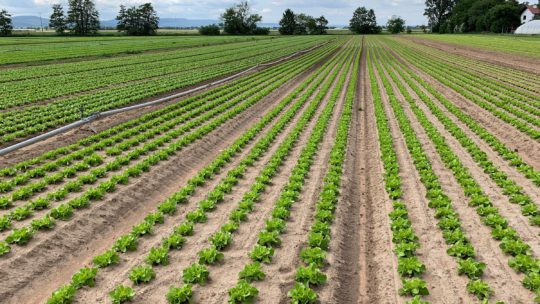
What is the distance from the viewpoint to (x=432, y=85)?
97.1ft

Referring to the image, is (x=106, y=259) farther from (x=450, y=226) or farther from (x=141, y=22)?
(x=141, y=22)

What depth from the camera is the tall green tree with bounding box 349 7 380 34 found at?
544 feet

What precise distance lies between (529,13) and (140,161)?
13125 centimetres

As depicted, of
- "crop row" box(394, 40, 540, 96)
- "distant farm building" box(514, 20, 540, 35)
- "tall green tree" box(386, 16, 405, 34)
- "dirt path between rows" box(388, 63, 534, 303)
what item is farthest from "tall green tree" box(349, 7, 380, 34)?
"dirt path between rows" box(388, 63, 534, 303)

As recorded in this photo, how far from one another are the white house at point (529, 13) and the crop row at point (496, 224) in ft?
400

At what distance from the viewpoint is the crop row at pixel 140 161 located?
9106 millimetres

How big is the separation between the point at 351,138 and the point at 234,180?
7.03 metres

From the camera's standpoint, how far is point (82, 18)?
125 meters

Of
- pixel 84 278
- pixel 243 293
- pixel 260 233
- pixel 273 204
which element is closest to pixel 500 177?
pixel 273 204

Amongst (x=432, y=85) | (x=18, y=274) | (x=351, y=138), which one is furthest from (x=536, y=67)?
(x=18, y=274)

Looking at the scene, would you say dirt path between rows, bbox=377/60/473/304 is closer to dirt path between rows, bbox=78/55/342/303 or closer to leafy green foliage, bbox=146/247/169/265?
dirt path between rows, bbox=78/55/342/303

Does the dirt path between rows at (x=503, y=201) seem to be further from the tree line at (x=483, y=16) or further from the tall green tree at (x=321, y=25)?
the tall green tree at (x=321, y=25)

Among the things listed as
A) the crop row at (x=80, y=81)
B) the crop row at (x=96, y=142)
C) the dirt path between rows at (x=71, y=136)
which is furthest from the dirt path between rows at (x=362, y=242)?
the crop row at (x=80, y=81)

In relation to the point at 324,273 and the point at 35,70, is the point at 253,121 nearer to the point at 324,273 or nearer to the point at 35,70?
the point at 324,273
